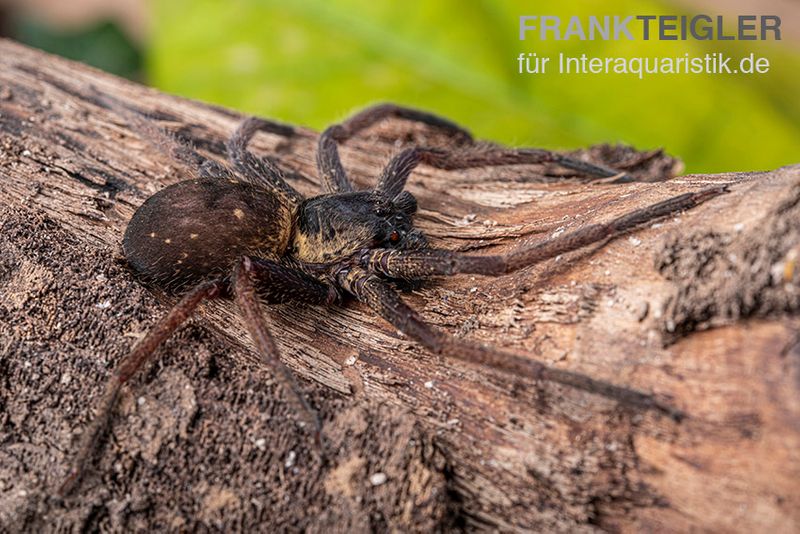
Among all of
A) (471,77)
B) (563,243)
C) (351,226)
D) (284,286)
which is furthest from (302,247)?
(471,77)

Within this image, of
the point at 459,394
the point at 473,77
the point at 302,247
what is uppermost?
the point at 473,77

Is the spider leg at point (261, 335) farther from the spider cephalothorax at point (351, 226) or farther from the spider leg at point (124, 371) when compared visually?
the spider cephalothorax at point (351, 226)

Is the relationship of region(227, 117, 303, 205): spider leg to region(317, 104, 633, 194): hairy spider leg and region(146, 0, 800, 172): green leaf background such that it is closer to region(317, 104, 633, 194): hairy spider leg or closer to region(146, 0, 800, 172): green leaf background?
region(317, 104, 633, 194): hairy spider leg

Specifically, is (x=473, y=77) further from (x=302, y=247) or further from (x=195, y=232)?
(x=195, y=232)

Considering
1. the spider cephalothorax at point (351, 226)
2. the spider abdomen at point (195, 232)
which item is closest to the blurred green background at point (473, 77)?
the spider cephalothorax at point (351, 226)

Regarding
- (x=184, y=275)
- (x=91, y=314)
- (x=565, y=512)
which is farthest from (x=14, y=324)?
(x=565, y=512)

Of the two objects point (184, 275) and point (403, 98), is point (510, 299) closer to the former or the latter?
point (184, 275)

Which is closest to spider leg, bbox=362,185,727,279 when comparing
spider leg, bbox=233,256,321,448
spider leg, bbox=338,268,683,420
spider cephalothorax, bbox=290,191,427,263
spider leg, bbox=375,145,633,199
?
spider leg, bbox=338,268,683,420
